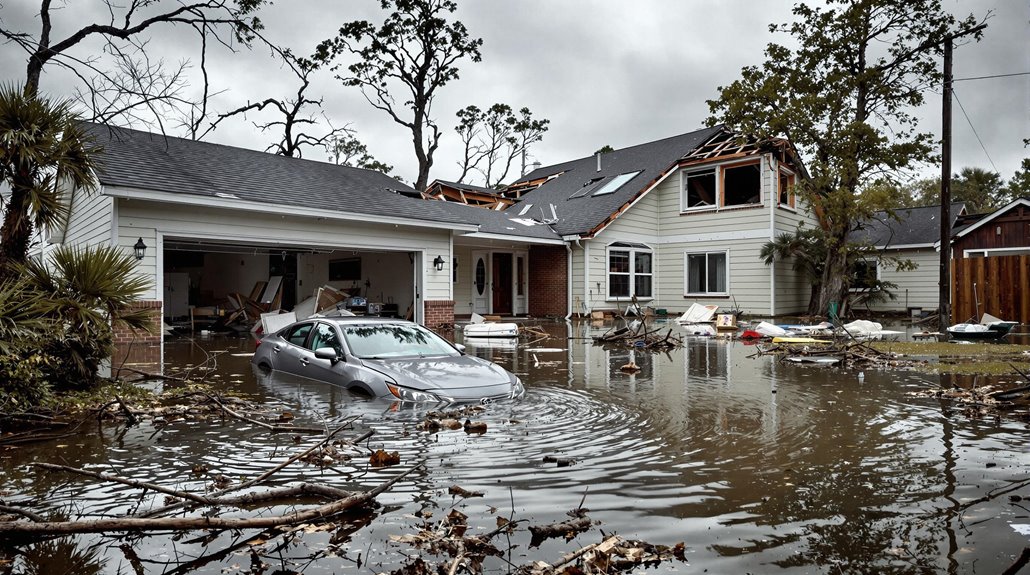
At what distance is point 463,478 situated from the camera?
15.2ft

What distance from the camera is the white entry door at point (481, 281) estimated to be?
2533 cm

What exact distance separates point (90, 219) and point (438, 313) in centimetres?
918

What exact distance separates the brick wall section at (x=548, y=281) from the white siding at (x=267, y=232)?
Answer: 592 centimetres

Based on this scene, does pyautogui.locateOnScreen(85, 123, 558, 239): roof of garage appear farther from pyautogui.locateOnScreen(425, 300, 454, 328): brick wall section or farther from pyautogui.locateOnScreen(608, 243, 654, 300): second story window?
pyautogui.locateOnScreen(608, 243, 654, 300): second story window

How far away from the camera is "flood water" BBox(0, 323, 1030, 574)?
335 centimetres

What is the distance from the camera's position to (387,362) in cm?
786

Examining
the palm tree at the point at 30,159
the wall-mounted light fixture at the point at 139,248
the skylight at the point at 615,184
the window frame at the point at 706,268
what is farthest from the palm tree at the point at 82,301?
the window frame at the point at 706,268

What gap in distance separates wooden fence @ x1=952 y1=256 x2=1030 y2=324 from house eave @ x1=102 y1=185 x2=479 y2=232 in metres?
14.4

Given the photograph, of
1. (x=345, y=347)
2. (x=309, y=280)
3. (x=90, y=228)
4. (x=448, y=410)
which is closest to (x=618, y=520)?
(x=448, y=410)

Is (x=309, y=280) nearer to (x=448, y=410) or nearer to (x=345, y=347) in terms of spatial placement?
(x=345, y=347)

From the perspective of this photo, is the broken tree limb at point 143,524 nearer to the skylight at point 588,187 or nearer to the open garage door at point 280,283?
the open garage door at point 280,283

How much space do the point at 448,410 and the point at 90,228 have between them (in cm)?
1305

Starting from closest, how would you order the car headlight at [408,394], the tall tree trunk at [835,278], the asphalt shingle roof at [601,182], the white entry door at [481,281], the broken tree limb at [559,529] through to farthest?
the broken tree limb at [559,529] < the car headlight at [408,394] < the tall tree trunk at [835,278] < the asphalt shingle roof at [601,182] < the white entry door at [481,281]

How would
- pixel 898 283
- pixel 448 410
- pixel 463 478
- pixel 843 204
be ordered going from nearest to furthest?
1. pixel 463 478
2. pixel 448 410
3. pixel 843 204
4. pixel 898 283
